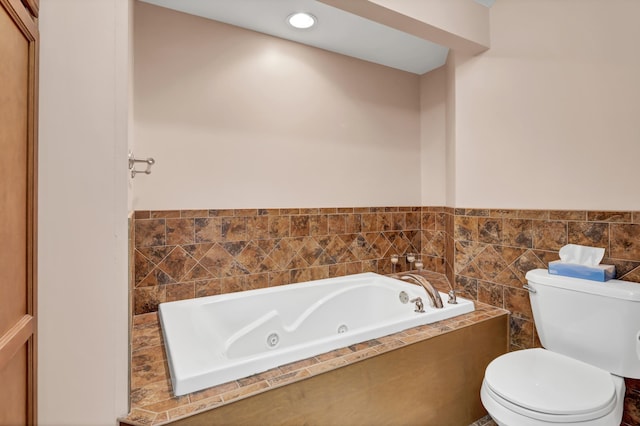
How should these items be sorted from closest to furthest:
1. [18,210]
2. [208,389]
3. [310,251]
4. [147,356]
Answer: [18,210] → [208,389] → [147,356] → [310,251]

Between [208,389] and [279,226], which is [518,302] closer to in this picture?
[279,226]

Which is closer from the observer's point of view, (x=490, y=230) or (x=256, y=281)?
(x=490, y=230)

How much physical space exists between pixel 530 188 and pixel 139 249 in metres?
2.45

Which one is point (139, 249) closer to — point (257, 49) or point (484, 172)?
point (257, 49)

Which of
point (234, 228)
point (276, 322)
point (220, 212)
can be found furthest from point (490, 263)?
point (220, 212)

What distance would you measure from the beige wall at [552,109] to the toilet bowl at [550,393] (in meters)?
0.88

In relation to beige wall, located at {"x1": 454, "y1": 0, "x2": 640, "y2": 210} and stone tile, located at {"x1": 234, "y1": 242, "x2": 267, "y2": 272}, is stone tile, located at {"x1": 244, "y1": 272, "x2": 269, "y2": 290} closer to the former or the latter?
stone tile, located at {"x1": 234, "y1": 242, "x2": 267, "y2": 272}

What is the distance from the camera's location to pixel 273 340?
2.03 meters

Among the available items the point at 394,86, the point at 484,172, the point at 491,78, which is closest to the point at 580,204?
A: the point at 484,172

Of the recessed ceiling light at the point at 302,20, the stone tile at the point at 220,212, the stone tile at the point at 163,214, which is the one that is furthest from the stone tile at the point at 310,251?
the recessed ceiling light at the point at 302,20

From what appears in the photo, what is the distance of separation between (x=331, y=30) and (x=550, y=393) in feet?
8.03

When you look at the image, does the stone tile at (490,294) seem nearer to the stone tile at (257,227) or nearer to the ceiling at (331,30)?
the stone tile at (257,227)

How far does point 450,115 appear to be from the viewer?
2.55 metres

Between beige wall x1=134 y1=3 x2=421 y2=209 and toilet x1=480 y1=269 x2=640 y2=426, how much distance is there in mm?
1558
